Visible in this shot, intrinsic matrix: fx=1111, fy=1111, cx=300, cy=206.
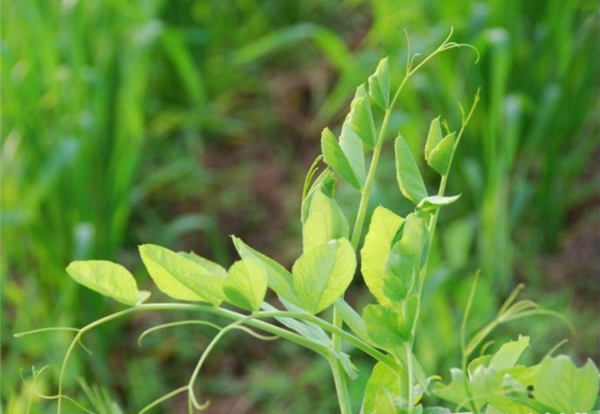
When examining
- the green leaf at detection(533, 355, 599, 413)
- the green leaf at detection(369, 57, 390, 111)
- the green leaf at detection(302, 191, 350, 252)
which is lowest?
the green leaf at detection(533, 355, 599, 413)

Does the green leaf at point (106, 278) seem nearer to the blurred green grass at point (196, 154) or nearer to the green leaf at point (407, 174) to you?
the green leaf at point (407, 174)

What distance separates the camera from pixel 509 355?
57cm

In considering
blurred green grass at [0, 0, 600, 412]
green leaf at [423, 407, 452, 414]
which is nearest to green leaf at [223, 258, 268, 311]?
green leaf at [423, 407, 452, 414]

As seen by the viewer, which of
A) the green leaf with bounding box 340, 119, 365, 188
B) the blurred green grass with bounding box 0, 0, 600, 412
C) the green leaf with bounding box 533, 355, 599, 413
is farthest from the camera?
the blurred green grass with bounding box 0, 0, 600, 412

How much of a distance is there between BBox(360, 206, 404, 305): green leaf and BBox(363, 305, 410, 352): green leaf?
41mm

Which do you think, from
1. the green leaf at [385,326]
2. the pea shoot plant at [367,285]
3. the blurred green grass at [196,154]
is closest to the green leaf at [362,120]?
the pea shoot plant at [367,285]

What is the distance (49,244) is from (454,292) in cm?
73

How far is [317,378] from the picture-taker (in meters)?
1.94

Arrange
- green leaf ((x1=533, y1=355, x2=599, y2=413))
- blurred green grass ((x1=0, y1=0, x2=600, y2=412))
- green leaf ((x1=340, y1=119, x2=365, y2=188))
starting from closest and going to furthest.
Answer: green leaf ((x1=533, y1=355, x2=599, y2=413)) → green leaf ((x1=340, y1=119, x2=365, y2=188)) → blurred green grass ((x1=0, y1=0, x2=600, y2=412))

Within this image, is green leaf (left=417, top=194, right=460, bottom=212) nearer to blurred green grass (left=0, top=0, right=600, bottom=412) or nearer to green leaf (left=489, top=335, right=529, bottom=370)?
green leaf (left=489, top=335, right=529, bottom=370)

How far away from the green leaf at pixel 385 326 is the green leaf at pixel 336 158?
3.4 inches

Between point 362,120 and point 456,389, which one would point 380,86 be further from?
point 456,389

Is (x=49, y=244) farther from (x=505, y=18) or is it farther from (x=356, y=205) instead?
(x=505, y=18)

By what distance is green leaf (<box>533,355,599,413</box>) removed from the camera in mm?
496
